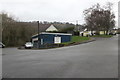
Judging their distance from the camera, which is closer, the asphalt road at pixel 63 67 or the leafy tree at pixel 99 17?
the asphalt road at pixel 63 67

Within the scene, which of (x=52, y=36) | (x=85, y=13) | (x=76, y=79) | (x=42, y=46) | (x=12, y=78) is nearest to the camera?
(x=76, y=79)

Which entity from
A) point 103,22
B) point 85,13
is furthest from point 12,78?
point 85,13

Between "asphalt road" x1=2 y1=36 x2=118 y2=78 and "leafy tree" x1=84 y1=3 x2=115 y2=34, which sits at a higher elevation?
"leafy tree" x1=84 y1=3 x2=115 y2=34

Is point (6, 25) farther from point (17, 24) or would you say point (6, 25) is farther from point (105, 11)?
point (105, 11)

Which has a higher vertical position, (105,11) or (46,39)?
(105,11)

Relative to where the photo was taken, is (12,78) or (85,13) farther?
(85,13)

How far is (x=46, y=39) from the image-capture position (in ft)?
129

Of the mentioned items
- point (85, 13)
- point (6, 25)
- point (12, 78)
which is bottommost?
point (12, 78)

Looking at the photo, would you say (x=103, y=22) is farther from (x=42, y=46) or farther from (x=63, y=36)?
(x=42, y=46)

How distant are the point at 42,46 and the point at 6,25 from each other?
14.2m

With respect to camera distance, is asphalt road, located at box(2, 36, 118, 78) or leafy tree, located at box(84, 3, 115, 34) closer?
asphalt road, located at box(2, 36, 118, 78)

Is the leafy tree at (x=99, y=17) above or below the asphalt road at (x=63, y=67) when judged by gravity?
above

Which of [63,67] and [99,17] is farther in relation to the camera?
[99,17]

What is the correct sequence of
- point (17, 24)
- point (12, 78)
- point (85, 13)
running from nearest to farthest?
1. point (12, 78)
2. point (17, 24)
3. point (85, 13)
